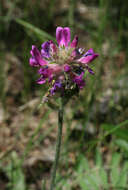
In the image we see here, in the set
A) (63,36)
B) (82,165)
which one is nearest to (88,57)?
(63,36)

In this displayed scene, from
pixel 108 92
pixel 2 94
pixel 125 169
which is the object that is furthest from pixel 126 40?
pixel 125 169

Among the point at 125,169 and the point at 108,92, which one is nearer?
the point at 125,169

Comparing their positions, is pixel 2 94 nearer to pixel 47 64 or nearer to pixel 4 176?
pixel 4 176

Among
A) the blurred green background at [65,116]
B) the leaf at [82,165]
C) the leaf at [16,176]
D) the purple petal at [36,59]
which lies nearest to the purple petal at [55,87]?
the purple petal at [36,59]

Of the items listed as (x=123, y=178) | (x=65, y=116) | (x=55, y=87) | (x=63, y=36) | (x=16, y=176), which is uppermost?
(x=63, y=36)

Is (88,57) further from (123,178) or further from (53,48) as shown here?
(123,178)

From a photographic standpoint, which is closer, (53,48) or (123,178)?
(53,48)

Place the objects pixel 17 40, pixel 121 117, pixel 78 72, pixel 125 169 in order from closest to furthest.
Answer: pixel 78 72, pixel 125 169, pixel 121 117, pixel 17 40
